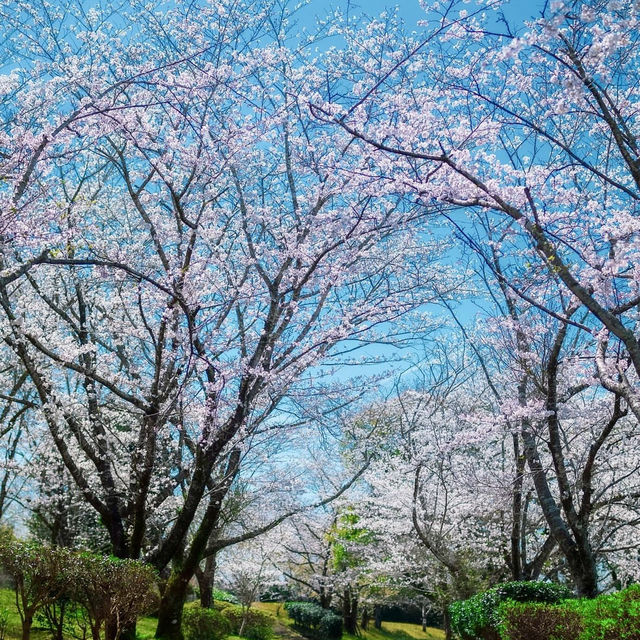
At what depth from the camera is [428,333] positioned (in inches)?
406

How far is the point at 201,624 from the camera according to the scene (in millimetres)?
12148

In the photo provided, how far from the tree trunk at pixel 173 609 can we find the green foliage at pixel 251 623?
7.41m

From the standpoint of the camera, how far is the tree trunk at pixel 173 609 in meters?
9.17

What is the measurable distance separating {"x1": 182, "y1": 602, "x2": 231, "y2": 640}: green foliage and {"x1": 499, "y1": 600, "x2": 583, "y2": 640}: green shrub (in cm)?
697

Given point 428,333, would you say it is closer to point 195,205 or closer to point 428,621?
point 195,205

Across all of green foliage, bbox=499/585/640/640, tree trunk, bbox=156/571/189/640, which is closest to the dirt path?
tree trunk, bbox=156/571/189/640

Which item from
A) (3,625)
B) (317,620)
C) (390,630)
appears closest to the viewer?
(3,625)

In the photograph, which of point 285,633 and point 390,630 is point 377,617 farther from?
point 285,633

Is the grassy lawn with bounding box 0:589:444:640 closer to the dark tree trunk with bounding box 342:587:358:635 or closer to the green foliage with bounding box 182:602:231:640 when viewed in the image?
the dark tree trunk with bounding box 342:587:358:635

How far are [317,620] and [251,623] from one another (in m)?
4.29

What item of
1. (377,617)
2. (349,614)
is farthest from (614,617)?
(377,617)

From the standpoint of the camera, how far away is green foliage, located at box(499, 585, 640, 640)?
15.0 feet

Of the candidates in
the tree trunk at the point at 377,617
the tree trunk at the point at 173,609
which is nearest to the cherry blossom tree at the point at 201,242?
the tree trunk at the point at 173,609

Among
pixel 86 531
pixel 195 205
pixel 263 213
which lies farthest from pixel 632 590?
pixel 86 531
